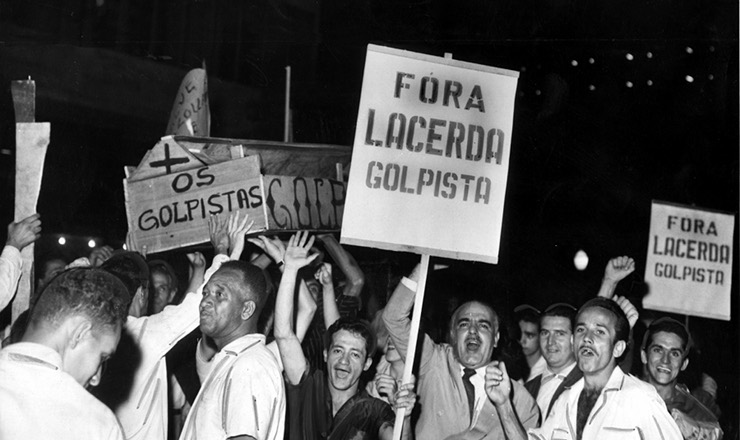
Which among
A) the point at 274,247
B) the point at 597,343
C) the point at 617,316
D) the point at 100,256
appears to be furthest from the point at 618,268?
the point at 100,256

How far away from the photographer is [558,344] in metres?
5.34

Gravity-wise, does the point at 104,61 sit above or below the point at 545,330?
above

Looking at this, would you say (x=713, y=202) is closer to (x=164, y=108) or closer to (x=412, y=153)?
(x=412, y=153)

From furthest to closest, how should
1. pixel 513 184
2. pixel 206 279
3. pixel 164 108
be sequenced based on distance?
pixel 513 184, pixel 164 108, pixel 206 279

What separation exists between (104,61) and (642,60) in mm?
4031

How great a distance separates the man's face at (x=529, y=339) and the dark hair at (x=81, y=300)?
11.3ft

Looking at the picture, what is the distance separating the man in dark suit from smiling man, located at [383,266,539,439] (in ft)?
1.28

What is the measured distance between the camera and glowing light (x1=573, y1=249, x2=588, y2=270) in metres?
9.20

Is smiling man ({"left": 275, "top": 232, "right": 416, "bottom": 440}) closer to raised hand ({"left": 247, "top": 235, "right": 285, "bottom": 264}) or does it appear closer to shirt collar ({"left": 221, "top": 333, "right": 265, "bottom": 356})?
shirt collar ({"left": 221, "top": 333, "right": 265, "bottom": 356})

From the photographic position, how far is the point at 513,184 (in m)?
8.71

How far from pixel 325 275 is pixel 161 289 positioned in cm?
101

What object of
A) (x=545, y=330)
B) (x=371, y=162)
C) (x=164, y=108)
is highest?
(x=164, y=108)

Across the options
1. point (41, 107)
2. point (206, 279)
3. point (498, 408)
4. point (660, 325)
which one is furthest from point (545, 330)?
point (41, 107)

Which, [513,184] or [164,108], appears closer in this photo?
[164,108]
